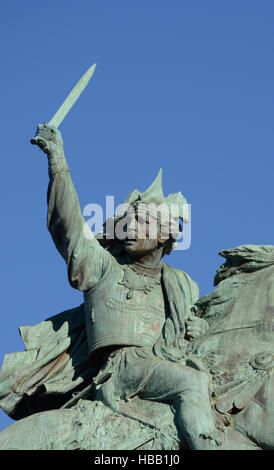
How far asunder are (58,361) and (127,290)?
1329 millimetres

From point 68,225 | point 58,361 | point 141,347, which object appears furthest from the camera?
point 58,361

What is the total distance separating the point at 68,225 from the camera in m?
17.7

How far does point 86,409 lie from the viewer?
17000mm

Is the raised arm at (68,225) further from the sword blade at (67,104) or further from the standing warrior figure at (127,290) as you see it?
the sword blade at (67,104)

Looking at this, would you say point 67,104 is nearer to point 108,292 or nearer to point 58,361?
point 108,292

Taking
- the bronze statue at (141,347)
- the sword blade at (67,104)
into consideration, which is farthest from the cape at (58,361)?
the sword blade at (67,104)

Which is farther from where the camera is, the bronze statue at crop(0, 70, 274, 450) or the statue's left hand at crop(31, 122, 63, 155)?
the statue's left hand at crop(31, 122, 63, 155)

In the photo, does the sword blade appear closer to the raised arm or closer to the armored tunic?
the raised arm

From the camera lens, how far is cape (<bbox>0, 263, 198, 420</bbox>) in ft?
58.1

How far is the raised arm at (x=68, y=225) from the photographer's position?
57.7 ft

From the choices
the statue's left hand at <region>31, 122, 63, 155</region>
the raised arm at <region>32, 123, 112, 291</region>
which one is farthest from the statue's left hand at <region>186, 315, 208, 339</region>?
the statue's left hand at <region>31, 122, 63, 155</region>

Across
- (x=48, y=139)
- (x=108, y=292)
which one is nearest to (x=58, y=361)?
(x=108, y=292)

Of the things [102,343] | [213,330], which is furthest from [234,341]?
[102,343]
